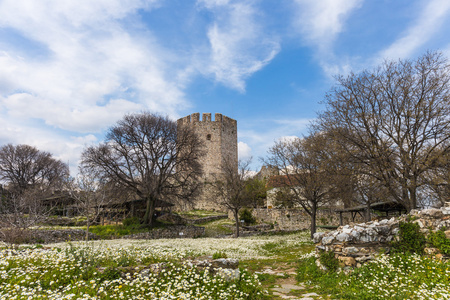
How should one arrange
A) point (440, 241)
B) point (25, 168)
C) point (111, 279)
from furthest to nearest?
point (25, 168)
point (440, 241)
point (111, 279)

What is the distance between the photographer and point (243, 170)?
98.1ft

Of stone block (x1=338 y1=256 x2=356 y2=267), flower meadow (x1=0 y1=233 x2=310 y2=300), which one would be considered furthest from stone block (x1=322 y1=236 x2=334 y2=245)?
flower meadow (x1=0 y1=233 x2=310 y2=300)

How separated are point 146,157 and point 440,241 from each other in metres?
23.6

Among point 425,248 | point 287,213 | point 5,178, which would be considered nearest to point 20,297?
point 425,248

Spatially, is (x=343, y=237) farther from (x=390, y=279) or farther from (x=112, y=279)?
(x=112, y=279)

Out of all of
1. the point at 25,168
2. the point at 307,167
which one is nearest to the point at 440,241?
the point at 307,167

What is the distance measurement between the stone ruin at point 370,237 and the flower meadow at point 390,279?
0.40 m

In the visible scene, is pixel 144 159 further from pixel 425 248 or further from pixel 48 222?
pixel 425 248

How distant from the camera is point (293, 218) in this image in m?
34.4

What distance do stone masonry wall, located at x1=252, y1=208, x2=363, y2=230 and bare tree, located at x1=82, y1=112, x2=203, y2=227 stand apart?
1288cm

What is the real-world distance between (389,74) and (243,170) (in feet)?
60.3

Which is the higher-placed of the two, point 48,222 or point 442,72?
point 442,72

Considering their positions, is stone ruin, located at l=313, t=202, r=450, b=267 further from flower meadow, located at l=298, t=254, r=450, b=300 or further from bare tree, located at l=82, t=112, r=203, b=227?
bare tree, located at l=82, t=112, r=203, b=227

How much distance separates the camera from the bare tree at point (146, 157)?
25.9m
